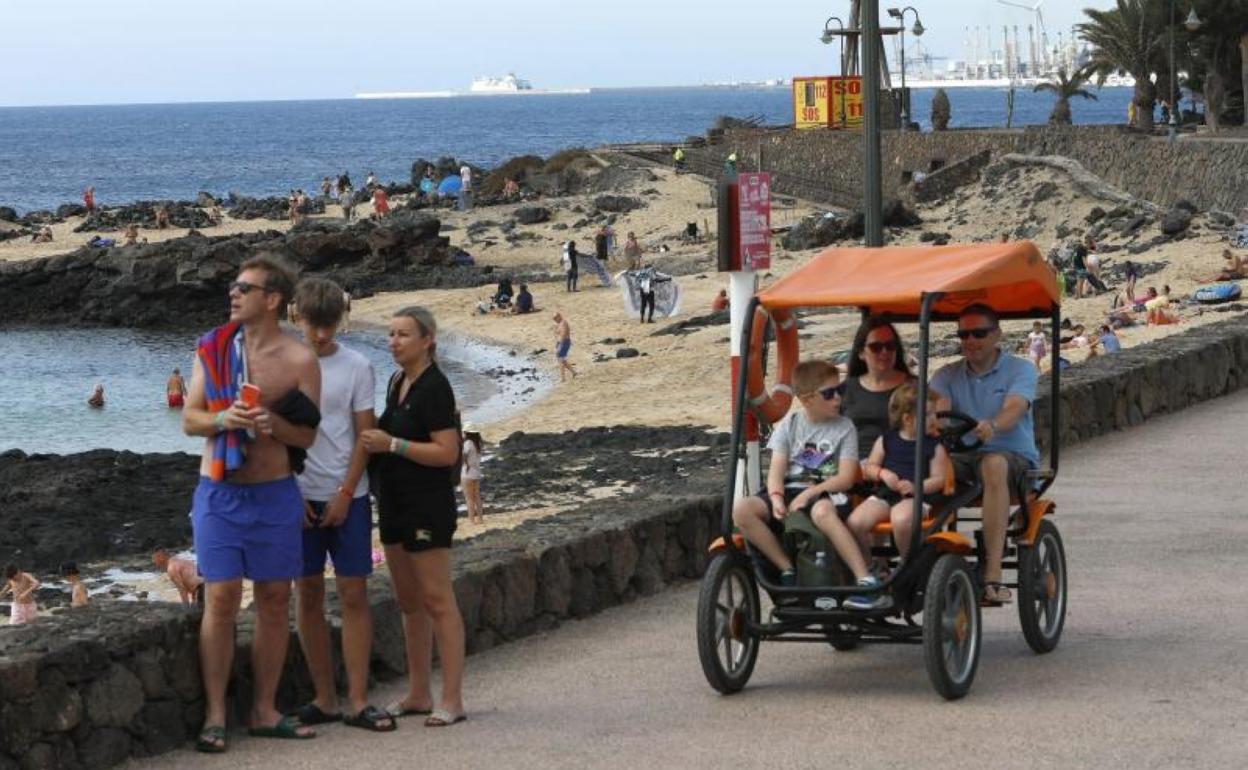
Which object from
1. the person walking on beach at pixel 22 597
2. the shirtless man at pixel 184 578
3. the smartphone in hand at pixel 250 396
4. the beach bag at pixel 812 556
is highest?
the smartphone in hand at pixel 250 396

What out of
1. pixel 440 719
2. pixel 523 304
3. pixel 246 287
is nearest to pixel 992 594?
pixel 440 719

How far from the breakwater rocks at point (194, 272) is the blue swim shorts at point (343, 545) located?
150 ft

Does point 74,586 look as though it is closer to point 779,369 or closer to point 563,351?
point 779,369

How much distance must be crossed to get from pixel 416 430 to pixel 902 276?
227 centimetres

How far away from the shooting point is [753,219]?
11.4 metres

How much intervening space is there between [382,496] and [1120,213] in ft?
134

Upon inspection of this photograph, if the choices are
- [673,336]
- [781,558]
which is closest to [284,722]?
[781,558]

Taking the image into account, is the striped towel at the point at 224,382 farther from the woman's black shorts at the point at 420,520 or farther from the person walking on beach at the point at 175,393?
the person walking on beach at the point at 175,393

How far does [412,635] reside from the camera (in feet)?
26.3

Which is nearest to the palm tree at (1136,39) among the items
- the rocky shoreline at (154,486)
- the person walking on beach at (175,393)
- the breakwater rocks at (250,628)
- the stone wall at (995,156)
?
the stone wall at (995,156)

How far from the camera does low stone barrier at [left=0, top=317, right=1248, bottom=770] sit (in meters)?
7.05

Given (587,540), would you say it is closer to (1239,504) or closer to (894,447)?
(894,447)

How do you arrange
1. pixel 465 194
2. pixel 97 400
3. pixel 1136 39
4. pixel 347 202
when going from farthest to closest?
1. pixel 347 202
2. pixel 465 194
3. pixel 1136 39
4. pixel 97 400

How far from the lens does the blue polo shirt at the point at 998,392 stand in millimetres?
9023
